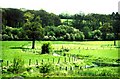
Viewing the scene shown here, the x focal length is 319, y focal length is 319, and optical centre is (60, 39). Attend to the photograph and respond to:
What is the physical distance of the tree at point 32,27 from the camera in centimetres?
607

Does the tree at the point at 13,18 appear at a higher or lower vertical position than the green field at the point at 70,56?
higher

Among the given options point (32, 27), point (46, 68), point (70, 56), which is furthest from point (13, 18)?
point (70, 56)

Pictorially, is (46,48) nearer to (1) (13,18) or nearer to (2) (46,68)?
(2) (46,68)

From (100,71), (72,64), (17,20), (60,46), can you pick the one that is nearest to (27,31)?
(17,20)

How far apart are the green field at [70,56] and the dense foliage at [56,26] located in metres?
0.12

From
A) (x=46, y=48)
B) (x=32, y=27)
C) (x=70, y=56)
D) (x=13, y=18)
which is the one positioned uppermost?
(x=13, y=18)

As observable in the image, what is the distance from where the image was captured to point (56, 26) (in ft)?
20.4

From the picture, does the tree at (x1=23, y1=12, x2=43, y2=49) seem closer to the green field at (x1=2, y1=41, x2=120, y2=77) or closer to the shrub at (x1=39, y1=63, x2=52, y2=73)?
the green field at (x1=2, y1=41, x2=120, y2=77)

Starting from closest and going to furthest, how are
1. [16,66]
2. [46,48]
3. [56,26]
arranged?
[16,66] < [46,48] < [56,26]

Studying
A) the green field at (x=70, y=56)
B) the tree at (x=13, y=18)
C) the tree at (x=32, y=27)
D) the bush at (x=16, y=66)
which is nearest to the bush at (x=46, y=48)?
the green field at (x=70, y=56)

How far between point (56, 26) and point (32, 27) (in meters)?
0.47

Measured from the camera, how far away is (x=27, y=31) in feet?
20.1

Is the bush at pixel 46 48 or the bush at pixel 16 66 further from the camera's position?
the bush at pixel 46 48

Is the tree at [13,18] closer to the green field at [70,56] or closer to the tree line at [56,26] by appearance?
the tree line at [56,26]
